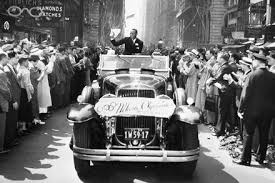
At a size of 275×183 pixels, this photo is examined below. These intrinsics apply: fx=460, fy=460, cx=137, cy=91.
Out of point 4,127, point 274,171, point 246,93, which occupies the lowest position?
point 274,171

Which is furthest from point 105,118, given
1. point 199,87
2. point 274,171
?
point 199,87

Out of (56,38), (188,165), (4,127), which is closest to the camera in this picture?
(188,165)

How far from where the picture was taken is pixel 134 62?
945 cm

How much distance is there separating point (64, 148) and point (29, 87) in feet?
6.01

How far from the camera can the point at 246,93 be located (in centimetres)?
781

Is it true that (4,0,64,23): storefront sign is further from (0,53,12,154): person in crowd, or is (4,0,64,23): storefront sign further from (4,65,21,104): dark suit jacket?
(0,53,12,154): person in crowd

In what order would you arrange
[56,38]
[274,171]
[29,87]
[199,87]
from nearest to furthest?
[274,171]
[29,87]
[199,87]
[56,38]

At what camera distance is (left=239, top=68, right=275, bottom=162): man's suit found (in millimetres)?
7750

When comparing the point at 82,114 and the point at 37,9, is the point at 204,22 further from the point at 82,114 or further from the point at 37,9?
the point at 82,114

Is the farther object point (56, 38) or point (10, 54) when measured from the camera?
point (56, 38)

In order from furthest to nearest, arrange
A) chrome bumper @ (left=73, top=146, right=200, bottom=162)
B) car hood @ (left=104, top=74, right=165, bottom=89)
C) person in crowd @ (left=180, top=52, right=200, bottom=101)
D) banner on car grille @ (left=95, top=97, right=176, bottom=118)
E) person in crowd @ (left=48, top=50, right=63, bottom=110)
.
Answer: person in crowd @ (left=180, top=52, right=200, bottom=101) < person in crowd @ (left=48, top=50, right=63, bottom=110) < car hood @ (left=104, top=74, right=165, bottom=89) < banner on car grille @ (left=95, top=97, right=176, bottom=118) < chrome bumper @ (left=73, top=146, right=200, bottom=162)

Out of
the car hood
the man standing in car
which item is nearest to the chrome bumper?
the car hood

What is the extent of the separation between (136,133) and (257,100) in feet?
7.29

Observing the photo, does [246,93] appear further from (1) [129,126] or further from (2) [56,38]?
(2) [56,38]
